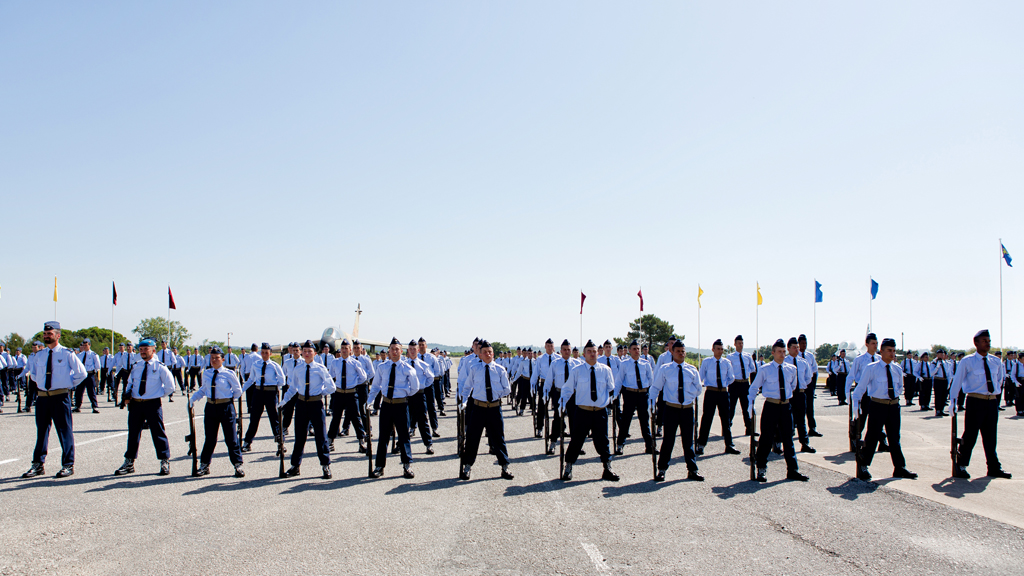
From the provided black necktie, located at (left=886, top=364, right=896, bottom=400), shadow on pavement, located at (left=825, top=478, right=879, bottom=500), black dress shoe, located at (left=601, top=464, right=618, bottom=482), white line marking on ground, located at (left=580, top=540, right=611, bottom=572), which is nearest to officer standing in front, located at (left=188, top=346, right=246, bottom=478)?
black dress shoe, located at (left=601, top=464, right=618, bottom=482)

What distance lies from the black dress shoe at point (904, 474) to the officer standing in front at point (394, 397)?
7203 mm

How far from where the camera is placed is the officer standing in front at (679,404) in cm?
838

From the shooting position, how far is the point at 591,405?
8625 millimetres

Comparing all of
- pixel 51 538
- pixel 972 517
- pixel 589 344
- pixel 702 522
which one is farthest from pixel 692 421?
pixel 51 538

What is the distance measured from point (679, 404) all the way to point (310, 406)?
567 cm

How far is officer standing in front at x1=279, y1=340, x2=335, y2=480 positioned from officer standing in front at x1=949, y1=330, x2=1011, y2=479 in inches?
376

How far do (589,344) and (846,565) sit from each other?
175 inches

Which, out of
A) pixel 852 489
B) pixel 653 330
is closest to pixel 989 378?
pixel 852 489

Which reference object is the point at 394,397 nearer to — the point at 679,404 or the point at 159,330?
the point at 679,404

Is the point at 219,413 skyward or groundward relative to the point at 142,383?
groundward

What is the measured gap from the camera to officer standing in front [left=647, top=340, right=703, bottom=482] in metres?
8.38

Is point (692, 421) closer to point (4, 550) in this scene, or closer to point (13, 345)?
point (4, 550)

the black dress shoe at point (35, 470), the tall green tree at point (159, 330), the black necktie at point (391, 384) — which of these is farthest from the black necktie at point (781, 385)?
the tall green tree at point (159, 330)

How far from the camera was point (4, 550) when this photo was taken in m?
5.36
